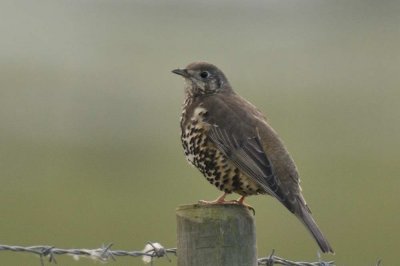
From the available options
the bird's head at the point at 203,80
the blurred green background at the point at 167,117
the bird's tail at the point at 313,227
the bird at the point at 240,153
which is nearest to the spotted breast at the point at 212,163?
the bird at the point at 240,153

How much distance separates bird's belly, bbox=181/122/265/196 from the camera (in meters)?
9.77

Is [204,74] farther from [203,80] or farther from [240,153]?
[240,153]

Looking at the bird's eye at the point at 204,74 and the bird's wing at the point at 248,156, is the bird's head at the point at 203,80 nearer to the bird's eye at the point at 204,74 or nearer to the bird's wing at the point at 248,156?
the bird's eye at the point at 204,74

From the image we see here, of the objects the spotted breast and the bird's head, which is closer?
the spotted breast

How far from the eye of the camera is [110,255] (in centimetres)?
815

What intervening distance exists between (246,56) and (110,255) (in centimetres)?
4139

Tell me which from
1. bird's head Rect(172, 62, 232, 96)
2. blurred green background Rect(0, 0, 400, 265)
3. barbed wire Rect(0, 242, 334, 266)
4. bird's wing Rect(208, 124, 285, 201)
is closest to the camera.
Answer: barbed wire Rect(0, 242, 334, 266)

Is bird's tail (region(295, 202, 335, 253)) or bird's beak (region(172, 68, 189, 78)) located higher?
bird's beak (region(172, 68, 189, 78))

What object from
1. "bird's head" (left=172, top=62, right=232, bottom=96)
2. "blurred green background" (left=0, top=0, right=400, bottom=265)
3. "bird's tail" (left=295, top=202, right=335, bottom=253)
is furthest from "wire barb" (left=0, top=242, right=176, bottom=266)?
"blurred green background" (left=0, top=0, right=400, bottom=265)

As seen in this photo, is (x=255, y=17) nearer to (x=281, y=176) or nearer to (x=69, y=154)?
(x=69, y=154)

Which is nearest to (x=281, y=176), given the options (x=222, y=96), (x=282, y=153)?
(x=282, y=153)

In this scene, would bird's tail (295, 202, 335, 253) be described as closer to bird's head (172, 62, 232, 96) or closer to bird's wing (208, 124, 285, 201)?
bird's wing (208, 124, 285, 201)

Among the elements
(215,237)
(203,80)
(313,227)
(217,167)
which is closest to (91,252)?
(215,237)

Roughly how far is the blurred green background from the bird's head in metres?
4.16
